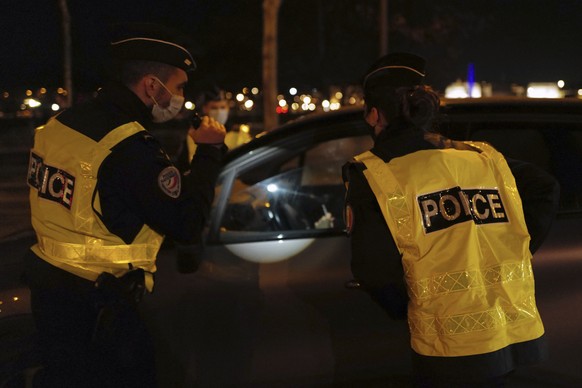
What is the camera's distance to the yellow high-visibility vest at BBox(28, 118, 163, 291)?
2018mm

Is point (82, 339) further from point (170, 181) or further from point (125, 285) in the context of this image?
point (170, 181)

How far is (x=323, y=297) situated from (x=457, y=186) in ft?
3.09

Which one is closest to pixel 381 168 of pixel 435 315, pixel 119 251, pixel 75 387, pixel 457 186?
pixel 457 186

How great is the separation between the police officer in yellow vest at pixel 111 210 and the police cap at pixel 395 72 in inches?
22.0

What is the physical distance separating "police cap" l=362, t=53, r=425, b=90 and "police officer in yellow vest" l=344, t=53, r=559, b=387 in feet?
0.05

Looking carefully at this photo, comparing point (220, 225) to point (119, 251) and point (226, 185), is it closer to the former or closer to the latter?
point (226, 185)

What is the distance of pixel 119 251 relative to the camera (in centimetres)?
208

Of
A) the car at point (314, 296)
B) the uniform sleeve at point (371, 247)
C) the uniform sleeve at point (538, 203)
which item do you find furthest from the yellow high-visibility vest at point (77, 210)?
the uniform sleeve at point (538, 203)

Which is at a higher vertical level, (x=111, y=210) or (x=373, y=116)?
(x=373, y=116)

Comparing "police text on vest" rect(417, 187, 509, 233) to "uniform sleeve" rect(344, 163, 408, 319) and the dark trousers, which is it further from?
the dark trousers

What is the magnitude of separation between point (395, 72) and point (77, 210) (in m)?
0.97

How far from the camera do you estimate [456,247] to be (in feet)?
5.87

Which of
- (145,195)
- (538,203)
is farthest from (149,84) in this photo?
(538,203)

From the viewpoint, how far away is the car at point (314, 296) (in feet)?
8.32
